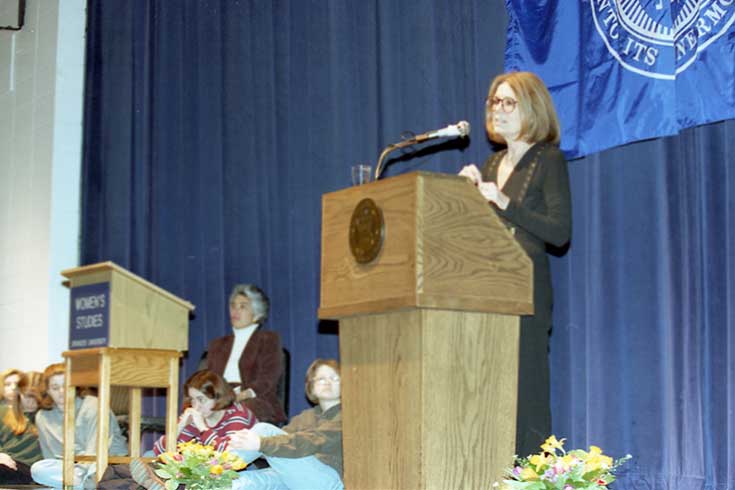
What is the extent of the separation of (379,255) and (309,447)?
6.14 feet

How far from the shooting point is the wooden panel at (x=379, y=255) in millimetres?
3033

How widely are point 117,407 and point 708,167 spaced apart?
402cm

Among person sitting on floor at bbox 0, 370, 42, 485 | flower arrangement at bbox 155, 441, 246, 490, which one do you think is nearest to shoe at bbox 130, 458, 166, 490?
flower arrangement at bbox 155, 441, 246, 490

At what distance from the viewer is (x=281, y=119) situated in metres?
6.76

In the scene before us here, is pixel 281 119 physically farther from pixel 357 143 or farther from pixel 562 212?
pixel 562 212

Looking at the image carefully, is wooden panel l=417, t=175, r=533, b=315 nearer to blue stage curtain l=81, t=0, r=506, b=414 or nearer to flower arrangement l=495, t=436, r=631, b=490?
flower arrangement l=495, t=436, r=631, b=490

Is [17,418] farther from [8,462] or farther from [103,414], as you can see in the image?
[103,414]

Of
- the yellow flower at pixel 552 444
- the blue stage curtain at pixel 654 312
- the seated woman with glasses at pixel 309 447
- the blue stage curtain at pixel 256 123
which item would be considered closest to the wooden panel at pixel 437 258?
the yellow flower at pixel 552 444

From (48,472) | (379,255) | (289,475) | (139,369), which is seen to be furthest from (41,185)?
(379,255)

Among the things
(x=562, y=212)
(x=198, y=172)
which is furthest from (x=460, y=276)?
(x=198, y=172)

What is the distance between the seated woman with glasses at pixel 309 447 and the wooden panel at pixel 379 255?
1523 mm

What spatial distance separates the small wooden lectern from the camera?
5.51 m

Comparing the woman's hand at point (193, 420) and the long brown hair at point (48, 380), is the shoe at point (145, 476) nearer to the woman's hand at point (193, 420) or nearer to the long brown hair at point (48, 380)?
the woman's hand at point (193, 420)

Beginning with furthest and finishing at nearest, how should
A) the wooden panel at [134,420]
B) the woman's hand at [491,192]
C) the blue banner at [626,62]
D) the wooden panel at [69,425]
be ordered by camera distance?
the wooden panel at [134,420]
the wooden panel at [69,425]
the blue banner at [626,62]
the woman's hand at [491,192]
